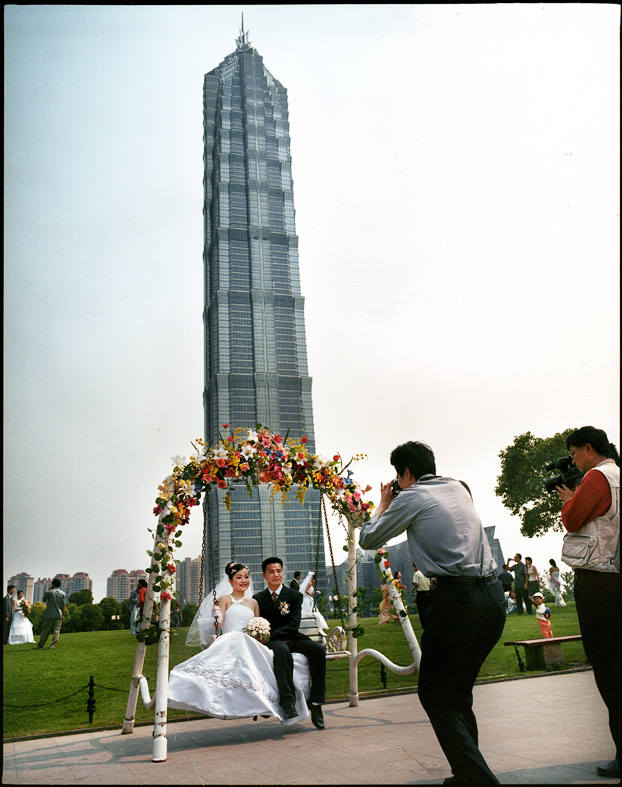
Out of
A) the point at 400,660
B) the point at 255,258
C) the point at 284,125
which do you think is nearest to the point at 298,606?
the point at 400,660

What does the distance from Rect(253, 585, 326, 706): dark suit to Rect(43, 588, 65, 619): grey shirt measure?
246 inches

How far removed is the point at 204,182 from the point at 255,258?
59.7 ft

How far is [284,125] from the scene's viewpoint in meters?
102

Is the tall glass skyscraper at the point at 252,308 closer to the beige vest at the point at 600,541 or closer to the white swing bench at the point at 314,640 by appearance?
the white swing bench at the point at 314,640

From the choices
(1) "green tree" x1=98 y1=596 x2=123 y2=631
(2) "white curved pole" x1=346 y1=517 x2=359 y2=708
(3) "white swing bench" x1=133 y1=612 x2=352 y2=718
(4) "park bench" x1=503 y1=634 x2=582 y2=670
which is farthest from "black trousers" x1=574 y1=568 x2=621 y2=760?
(1) "green tree" x1=98 y1=596 x2=123 y2=631

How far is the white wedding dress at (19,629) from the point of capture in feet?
42.4

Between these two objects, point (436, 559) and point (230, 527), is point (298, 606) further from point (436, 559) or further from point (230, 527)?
point (230, 527)

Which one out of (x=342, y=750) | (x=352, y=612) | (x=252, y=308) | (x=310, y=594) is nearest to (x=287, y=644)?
(x=352, y=612)

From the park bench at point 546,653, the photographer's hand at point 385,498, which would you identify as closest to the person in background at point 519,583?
the park bench at point 546,653

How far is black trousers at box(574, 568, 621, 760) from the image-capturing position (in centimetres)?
352

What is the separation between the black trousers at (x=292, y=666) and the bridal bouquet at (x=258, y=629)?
94 mm

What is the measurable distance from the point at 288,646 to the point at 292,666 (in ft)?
0.92

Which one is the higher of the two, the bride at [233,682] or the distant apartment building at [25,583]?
the bride at [233,682]

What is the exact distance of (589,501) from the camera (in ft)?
12.3
